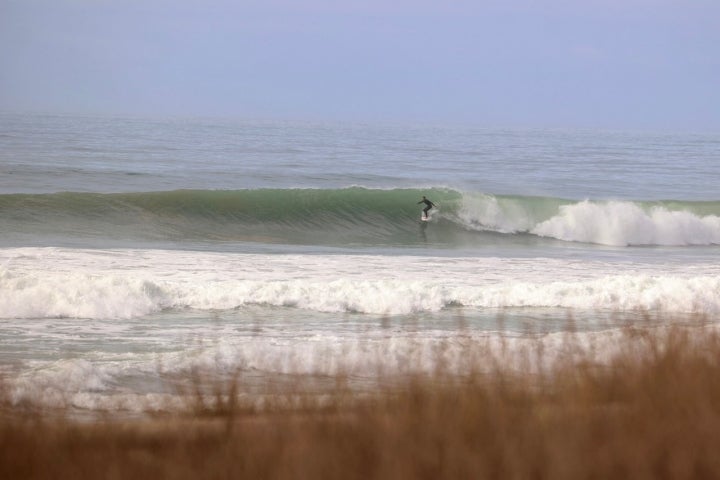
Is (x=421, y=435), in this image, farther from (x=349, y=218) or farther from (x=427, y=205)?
(x=427, y=205)

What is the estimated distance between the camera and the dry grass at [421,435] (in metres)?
3.08

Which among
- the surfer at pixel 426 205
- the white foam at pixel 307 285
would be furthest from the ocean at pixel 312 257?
the surfer at pixel 426 205

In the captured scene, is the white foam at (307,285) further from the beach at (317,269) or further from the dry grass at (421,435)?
the dry grass at (421,435)

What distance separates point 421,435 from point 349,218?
23977 mm

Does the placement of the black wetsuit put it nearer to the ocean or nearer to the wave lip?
the ocean

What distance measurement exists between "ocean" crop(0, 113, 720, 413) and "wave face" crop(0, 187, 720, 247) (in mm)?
86

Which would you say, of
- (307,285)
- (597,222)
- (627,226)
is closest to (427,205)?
(597,222)

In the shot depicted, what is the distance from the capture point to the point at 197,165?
37.5 meters

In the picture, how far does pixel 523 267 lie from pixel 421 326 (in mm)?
7472

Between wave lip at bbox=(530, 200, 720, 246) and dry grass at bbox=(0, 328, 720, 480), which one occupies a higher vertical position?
wave lip at bbox=(530, 200, 720, 246)

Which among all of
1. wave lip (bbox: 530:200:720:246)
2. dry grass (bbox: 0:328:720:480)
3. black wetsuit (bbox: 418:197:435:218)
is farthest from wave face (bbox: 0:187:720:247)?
dry grass (bbox: 0:328:720:480)

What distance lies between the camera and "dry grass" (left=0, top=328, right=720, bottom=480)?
3.08 m

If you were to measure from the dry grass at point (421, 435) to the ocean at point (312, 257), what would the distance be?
445 mm

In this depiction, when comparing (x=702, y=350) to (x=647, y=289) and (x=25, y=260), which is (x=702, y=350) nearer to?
(x=647, y=289)
